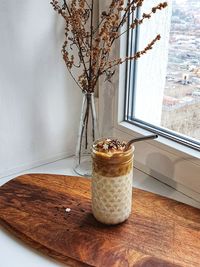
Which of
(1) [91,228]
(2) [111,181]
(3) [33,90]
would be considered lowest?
(1) [91,228]

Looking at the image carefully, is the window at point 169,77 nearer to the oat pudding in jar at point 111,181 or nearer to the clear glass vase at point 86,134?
the clear glass vase at point 86,134

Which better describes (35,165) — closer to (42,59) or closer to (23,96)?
(23,96)

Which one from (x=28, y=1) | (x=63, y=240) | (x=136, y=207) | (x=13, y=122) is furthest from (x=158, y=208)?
(x=28, y=1)


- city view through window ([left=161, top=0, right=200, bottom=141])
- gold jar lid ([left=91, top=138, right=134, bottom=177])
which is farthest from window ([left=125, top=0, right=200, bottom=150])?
gold jar lid ([left=91, top=138, right=134, bottom=177])

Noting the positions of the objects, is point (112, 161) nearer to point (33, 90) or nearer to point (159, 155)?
point (159, 155)

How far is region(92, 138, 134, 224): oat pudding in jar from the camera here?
670mm

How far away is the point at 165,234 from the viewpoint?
69 cm

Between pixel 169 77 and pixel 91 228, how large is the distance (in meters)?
0.47

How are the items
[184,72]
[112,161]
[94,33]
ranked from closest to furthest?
[112,161] < [184,72] < [94,33]

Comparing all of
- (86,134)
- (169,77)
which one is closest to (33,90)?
(86,134)

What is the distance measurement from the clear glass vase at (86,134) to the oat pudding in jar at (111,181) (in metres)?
0.23

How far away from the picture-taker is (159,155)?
2.92ft

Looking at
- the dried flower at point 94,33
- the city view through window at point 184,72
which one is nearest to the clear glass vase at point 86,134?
the dried flower at point 94,33

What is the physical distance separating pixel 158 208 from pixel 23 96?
0.50m
